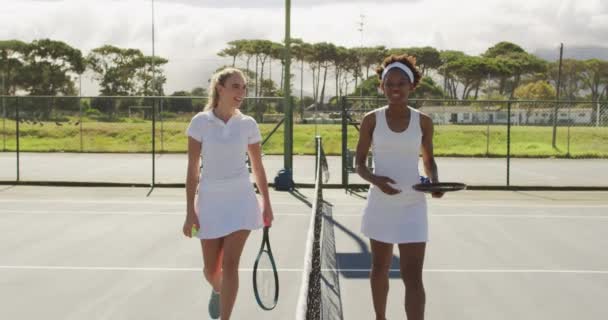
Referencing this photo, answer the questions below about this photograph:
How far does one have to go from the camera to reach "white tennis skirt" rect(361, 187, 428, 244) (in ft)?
16.0

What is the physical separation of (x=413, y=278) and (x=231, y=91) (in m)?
1.72

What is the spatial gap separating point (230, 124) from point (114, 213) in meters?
8.01

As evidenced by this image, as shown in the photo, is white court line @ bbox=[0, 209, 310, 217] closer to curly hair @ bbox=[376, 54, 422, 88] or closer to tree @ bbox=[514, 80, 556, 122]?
curly hair @ bbox=[376, 54, 422, 88]

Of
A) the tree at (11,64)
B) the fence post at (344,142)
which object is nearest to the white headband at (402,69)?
the fence post at (344,142)

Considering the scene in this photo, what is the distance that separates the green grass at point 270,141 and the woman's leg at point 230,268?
27.0 metres

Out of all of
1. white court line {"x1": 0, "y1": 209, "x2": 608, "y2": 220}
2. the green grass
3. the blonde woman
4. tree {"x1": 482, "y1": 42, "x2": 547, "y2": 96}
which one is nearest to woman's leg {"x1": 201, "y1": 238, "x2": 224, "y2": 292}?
the blonde woman

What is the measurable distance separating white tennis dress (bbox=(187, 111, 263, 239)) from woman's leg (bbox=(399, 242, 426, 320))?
3.49 feet

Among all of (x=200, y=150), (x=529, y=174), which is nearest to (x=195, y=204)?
(x=200, y=150)

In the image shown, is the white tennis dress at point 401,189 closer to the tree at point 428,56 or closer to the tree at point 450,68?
the tree at point 450,68

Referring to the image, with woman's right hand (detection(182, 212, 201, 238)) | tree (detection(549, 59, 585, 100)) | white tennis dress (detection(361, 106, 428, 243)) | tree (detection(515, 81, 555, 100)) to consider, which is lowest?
woman's right hand (detection(182, 212, 201, 238))

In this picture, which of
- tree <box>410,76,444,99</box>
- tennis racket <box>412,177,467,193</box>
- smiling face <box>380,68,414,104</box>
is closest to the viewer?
tennis racket <box>412,177,467,193</box>

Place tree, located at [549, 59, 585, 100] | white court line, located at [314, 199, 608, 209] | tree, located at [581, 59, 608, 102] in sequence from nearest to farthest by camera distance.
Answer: white court line, located at [314, 199, 608, 209]
tree, located at [549, 59, 585, 100]
tree, located at [581, 59, 608, 102]

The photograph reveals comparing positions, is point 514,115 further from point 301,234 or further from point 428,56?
point 301,234

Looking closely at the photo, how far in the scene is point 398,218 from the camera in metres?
4.91
